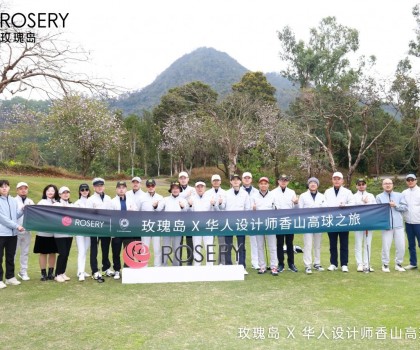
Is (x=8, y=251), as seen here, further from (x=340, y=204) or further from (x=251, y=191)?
(x=340, y=204)

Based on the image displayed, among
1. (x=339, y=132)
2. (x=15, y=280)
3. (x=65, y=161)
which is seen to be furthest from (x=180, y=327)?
(x=65, y=161)

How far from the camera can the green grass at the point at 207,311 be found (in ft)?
13.4

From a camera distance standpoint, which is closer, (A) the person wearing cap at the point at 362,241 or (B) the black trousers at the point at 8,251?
(B) the black trousers at the point at 8,251

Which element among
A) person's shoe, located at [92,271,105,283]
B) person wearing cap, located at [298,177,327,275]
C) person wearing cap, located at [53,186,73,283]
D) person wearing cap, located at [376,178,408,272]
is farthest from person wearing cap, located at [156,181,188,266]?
person wearing cap, located at [376,178,408,272]

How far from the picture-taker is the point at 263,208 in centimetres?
704

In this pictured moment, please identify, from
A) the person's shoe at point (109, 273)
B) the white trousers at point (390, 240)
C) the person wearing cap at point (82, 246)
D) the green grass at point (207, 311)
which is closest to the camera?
the green grass at point (207, 311)

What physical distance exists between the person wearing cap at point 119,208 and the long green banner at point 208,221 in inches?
8.0

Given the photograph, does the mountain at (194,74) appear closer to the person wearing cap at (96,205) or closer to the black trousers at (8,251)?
the person wearing cap at (96,205)

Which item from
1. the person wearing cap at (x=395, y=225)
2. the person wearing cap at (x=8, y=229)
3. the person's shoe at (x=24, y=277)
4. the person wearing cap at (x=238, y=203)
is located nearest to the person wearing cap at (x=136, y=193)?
the person wearing cap at (x=238, y=203)

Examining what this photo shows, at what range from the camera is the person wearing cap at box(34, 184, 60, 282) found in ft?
21.6

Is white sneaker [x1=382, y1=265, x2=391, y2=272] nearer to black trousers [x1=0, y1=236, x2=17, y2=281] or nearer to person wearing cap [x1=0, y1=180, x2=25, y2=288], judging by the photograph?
person wearing cap [x1=0, y1=180, x2=25, y2=288]

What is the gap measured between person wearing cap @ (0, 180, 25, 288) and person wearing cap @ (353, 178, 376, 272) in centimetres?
552

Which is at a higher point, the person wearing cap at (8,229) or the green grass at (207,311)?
the person wearing cap at (8,229)

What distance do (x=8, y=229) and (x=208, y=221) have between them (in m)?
3.11
